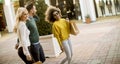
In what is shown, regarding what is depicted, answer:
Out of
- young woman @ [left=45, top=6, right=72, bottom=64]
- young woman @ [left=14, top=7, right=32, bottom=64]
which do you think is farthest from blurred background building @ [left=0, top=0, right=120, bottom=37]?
young woman @ [left=14, top=7, right=32, bottom=64]

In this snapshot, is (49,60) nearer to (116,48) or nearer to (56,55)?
(56,55)

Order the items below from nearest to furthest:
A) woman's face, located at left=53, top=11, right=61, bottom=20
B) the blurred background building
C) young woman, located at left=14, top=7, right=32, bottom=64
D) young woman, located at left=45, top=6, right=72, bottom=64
Answer: young woman, located at left=14, top=7, right=32, bottom=64
young woman, located at left=45, top=6, right=72, bottom=64
woman's face, located at left=53, top=11, right=61, bottom=20
the blurred background building

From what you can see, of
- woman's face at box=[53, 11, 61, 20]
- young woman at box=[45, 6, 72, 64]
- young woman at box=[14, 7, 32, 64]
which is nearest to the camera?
young woman at box=[14, 7, 32, 64]

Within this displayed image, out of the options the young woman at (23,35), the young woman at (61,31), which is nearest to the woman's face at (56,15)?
the young woman at (61,31)

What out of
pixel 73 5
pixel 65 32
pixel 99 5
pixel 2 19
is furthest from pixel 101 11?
pixel 65 32

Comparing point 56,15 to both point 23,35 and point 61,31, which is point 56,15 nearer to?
point 61,31

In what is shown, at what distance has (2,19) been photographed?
3247 cm

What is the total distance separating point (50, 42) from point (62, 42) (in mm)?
3041

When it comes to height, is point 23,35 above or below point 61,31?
above

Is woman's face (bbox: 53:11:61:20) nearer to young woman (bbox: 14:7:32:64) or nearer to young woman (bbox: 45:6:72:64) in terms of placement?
young woman (bbox: 45:6:72:64)

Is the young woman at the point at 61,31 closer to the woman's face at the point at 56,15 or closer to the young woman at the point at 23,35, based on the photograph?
the woman's face at the point at 56,15

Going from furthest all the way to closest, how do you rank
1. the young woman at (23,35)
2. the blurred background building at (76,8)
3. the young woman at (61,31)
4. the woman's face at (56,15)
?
the blurred background building at (76,8) < the woman's face at (56,15) < the young woman at (61,31) < the young woman at (23,35)

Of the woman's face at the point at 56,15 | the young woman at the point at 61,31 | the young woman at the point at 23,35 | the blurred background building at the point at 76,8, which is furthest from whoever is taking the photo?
the blurred background building at the point at 76,8

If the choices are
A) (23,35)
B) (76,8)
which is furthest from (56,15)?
(76,8)
